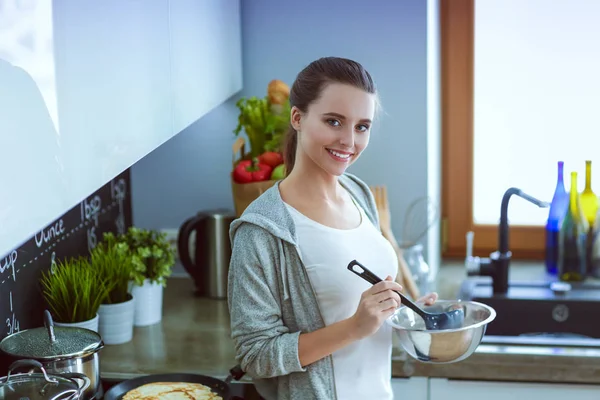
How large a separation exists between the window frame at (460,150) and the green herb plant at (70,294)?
126cm

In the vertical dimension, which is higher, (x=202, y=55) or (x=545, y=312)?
(x=202, y=55)

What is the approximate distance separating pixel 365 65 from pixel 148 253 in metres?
0.80

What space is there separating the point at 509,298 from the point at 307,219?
0.94 m

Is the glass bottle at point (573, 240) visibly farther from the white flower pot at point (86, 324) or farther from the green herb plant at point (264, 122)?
the white flower pot at point (86, 324)

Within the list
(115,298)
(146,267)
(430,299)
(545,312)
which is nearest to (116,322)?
(115,298)

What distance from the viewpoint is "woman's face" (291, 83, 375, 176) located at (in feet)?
5.34

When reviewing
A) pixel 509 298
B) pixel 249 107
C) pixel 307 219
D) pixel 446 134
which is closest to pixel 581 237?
pixel 509 298

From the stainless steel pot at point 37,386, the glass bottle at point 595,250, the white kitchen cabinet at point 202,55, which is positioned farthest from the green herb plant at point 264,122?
the stainless steel pot at point 37,386

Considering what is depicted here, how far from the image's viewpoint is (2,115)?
43.5 inches

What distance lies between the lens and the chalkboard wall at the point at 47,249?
1879 mm

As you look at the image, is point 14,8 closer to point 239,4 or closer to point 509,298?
point 239,4

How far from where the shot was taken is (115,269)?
215 centimetres

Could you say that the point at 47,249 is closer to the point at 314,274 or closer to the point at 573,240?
the point at 314,274

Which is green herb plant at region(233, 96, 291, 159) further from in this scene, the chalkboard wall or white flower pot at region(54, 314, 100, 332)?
white flower pot at region(54, 314, 100, 332)
